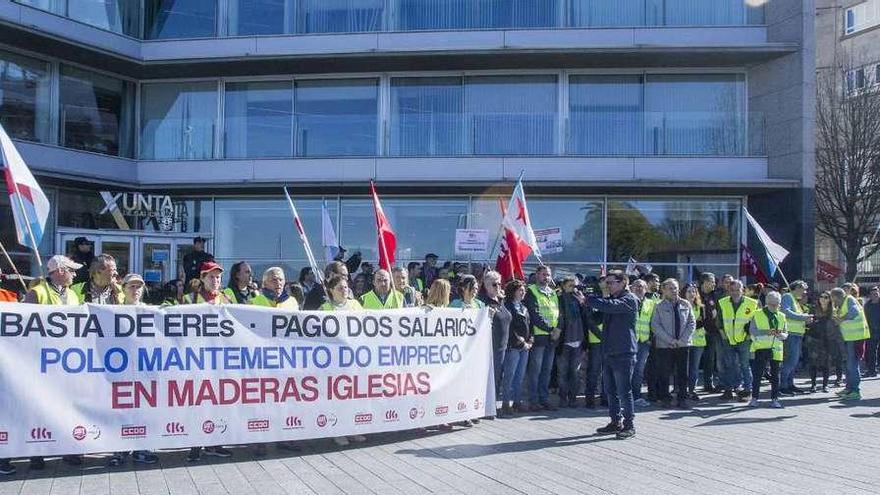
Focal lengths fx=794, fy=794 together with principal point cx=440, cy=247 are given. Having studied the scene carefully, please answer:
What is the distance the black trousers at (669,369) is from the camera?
1167 centimetres

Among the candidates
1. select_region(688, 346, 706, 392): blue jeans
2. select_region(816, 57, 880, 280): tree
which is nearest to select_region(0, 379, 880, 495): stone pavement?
select_region(688, 346, 706, 392): blue jeans

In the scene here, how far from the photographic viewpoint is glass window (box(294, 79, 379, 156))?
69.7ft

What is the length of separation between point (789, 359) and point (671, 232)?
8.25m

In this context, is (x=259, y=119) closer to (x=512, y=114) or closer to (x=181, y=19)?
(x=181, y=19)

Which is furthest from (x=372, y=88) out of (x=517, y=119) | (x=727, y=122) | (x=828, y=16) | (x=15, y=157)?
(x=828, y=16)

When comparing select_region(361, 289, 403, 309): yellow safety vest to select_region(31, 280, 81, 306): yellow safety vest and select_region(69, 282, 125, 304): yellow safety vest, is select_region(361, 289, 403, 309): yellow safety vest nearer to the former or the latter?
select_region(69, 282, 125, 304): yellow safety vest

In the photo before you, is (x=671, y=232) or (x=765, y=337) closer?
(x=765, y=337)

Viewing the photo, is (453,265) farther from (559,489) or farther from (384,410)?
(559,489)

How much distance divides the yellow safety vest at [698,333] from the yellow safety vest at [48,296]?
8948mm

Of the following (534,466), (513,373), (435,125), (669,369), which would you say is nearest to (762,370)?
(669,369)

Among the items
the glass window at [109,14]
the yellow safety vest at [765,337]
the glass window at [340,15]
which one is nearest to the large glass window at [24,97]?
the glass window at [109,14]

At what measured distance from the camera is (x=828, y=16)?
44062mm

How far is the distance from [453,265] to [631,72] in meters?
7.95

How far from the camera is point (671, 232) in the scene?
69.4 ft
